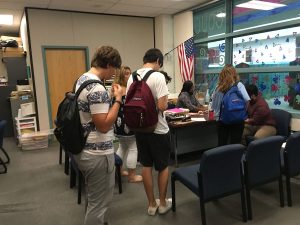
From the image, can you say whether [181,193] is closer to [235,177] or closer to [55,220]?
[235,177]

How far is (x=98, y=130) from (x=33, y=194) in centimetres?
188

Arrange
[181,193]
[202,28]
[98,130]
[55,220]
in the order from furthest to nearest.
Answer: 1. [202,28]
2. [181,193]
3. [55,220]
4. [98,130]

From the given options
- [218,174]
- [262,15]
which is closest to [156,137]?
[218,174]

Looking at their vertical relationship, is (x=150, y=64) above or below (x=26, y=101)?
above

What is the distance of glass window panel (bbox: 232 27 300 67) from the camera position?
3.66 meters

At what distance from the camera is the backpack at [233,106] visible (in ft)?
9.67

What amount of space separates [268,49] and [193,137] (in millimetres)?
1822

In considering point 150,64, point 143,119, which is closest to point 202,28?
point 150,64

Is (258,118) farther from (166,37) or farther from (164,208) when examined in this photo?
(166,37)

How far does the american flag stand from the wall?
0.88 m

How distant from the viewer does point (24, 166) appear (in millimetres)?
3820

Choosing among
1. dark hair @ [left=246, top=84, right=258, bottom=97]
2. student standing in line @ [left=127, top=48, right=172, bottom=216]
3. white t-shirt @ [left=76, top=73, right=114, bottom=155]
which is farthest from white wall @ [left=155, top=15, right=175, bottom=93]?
white t-shirt @ [left=76, top=73, right=114, bottom=155]

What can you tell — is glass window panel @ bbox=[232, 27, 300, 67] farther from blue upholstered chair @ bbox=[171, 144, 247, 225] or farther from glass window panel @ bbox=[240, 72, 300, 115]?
blue upholstered chair @ bbox=[171, 144, 247, 225]

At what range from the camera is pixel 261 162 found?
223cm
